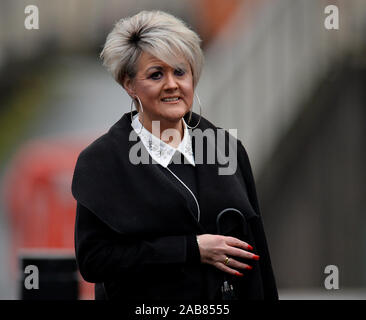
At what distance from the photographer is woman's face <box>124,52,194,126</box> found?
2641 millimetres

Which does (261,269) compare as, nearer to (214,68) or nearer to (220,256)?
(220,256)

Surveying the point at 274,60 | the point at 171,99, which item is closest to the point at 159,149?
the point at 171,99

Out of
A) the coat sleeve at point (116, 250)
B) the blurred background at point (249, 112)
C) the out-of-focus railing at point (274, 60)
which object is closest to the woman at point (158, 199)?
the coat sleeve at point (116, 250)

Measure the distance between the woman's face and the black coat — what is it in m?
0.16

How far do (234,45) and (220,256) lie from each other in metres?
3.70

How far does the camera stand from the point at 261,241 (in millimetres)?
2795

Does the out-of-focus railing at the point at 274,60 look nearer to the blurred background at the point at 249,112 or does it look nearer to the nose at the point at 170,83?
the blurred background at the point at 249,112

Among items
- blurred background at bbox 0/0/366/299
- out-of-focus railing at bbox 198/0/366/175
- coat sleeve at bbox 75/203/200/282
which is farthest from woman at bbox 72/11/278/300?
out-of-focus railing at bbox 198/0/366/175

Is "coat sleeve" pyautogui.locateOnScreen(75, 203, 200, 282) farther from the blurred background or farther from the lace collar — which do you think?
the blurred background

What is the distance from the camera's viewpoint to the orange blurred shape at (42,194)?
5809mm

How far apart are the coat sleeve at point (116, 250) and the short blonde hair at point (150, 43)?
0.52m
